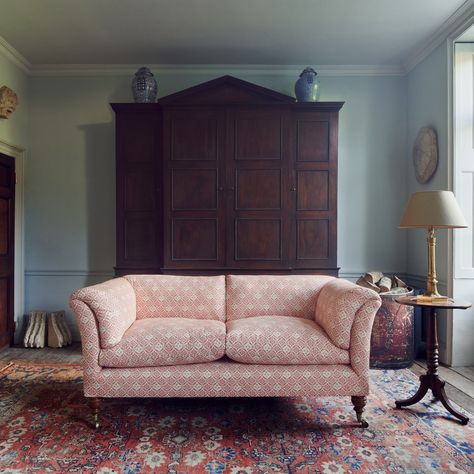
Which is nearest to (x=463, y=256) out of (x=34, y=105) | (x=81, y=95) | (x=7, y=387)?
(x=7, y=387)

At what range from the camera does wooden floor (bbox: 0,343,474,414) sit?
246 centimetres

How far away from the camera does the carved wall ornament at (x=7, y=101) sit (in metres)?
3.31

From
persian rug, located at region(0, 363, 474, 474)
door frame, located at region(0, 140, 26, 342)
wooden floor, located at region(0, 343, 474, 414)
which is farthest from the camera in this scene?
door frame, located at region(0, 140, 26, 342)

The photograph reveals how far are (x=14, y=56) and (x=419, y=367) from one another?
177 inches

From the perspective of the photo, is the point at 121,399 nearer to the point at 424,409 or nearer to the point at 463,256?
the point at 424,409

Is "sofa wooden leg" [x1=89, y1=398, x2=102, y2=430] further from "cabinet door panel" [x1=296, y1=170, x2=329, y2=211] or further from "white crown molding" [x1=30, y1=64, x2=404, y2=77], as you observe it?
"white crown molding" [x1=30, y1=64, x2=404, y2=77]

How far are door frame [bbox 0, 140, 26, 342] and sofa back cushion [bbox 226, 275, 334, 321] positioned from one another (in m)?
2.34

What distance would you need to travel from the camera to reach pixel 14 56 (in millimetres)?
3516

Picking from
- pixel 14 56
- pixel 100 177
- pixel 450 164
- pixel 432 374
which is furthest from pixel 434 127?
pixel 14 56

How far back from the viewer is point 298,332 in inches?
82.4

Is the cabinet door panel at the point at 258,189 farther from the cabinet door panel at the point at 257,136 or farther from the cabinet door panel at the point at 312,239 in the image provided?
the cabinet door panel at the point at 312,239

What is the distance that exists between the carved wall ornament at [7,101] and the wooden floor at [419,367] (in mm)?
2120

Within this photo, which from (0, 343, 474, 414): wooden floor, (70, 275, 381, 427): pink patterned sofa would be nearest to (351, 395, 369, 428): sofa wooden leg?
(70, 275, 381, 427): pink patterned sofa

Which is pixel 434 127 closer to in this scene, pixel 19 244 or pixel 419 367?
pixel 419 367
